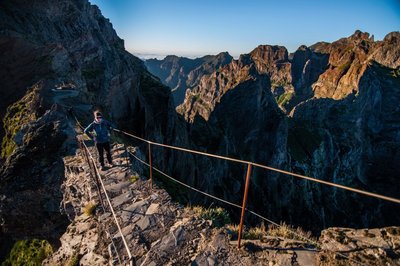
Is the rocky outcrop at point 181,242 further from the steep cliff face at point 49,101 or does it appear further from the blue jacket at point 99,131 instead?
the steep cliff face at point 49,101

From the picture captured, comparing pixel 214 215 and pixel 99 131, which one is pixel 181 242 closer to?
pixel 214 215

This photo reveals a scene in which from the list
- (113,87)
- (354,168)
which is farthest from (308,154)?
(113,87)

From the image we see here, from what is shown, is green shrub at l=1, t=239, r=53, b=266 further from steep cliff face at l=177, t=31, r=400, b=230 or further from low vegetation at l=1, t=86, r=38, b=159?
steep cliff face at l=177, t=31, r=400, b=230

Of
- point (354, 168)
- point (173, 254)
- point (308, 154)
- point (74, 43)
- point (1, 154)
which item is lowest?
point (354, 168)

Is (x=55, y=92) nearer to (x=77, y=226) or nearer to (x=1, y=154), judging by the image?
(x=1, y=154)

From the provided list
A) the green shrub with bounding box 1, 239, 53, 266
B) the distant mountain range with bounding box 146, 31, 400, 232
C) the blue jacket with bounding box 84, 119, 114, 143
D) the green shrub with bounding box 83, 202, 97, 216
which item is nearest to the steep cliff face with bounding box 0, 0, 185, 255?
the green shrub with bounding box 1, 239, 53, 266

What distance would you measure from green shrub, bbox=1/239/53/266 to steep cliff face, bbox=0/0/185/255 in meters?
1.29

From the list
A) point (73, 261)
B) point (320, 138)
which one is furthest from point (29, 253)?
point (320, 138)

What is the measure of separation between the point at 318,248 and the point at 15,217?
14.1m

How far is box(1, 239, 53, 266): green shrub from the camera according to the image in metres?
15.3

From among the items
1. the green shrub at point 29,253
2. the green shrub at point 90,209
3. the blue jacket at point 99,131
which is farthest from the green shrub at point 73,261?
the green shrub at point 29,253

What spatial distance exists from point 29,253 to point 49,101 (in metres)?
9.22

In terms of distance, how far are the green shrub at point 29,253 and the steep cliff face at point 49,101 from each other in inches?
50.7

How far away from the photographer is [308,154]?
314 ft
